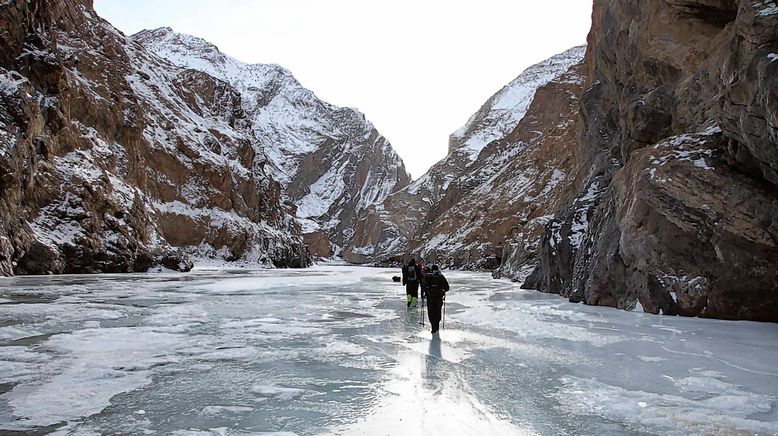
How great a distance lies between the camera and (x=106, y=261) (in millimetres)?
33625

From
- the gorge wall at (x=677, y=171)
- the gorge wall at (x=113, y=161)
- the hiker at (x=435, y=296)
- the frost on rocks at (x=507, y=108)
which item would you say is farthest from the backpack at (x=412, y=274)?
the frost on rocks at (x=507, y=108)

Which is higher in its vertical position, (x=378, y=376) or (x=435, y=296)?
(x=435, y=296)

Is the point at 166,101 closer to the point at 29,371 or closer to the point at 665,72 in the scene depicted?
the point at 665,72

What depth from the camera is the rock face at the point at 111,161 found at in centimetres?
2812

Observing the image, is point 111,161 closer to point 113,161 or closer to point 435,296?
point 113,161

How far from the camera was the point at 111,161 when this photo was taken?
40312 mm

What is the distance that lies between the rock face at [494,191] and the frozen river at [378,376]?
2774 cm

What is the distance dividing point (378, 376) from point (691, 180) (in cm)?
1045

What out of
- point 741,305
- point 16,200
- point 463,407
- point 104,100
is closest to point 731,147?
point 741,305

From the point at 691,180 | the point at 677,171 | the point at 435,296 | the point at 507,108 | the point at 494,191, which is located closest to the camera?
the point at 435,296

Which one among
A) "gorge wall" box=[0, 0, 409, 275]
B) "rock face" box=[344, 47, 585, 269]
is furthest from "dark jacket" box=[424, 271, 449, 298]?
"rock face" box=[344, 47, 585, 269]

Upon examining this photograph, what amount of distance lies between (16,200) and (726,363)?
103 feet

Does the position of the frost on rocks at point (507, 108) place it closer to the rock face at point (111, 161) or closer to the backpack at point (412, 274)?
the rock face at point (111, 161)

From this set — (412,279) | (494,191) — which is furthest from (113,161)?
(494,191)
